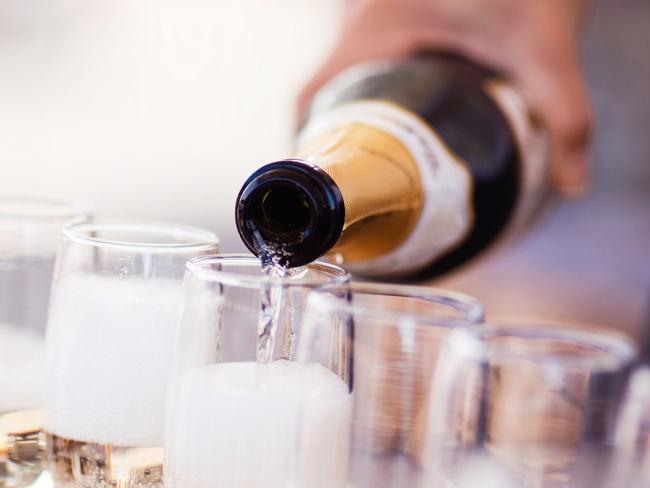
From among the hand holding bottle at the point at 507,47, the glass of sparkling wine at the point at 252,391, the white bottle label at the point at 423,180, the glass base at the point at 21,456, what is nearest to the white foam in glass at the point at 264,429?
the glass of sparkling wine at the point at 252,391

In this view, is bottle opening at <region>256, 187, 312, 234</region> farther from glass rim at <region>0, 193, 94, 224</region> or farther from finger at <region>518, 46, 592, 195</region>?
finger at <region>518, 46, 592, 195</region>

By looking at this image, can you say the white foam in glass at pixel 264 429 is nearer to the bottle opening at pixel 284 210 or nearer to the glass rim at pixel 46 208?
the bottle opening at pixel 284 210

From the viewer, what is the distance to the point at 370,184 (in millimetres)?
634

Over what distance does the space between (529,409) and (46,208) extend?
0.41m

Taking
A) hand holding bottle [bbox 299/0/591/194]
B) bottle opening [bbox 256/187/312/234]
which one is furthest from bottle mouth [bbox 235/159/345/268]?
hand holding bottle [bbox 299/0/591/194]

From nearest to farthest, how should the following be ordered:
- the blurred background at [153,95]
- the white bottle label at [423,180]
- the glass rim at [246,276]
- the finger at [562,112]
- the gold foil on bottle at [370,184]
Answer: the glass rim at [246,276], the gold foil on bottle at [370,184], the white bottle label at [423,180], the finger at [562,112], the blurred background at [153,95]

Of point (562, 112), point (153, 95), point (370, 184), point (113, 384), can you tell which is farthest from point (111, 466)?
point (153, 95)

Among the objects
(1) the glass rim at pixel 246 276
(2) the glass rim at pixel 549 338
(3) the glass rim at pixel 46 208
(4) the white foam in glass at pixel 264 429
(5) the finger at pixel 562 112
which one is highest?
(5) the finger at pixel 562 112

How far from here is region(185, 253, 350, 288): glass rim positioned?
462 millimetres

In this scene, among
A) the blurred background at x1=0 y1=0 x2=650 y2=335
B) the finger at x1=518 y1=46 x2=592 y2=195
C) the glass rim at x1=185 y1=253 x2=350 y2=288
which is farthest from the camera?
the blurred background at x1=0 y1=0 x2=650 y2=335

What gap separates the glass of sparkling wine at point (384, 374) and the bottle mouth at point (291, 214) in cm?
4

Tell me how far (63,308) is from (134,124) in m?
1.77

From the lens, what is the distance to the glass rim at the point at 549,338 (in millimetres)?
354

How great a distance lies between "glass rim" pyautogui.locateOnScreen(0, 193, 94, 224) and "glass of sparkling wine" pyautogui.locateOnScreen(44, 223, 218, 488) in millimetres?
78
